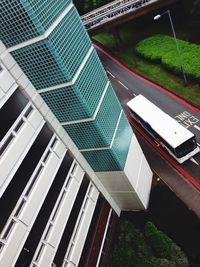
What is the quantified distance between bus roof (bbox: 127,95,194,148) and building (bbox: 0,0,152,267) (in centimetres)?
554

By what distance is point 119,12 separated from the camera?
50969mm

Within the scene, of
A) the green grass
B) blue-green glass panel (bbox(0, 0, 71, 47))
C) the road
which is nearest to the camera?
blue-green glass panel (bbox(0, 0, 71, 47))

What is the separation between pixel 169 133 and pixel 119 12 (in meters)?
29.7

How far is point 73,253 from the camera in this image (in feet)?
67.7

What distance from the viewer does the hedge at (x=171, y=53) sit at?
124ft

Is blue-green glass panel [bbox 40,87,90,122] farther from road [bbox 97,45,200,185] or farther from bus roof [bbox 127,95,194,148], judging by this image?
road [bbox 97,45,200,185]

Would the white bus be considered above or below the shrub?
above

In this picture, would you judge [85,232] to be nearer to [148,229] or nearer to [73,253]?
[73,253]

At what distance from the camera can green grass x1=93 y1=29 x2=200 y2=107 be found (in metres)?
37.1

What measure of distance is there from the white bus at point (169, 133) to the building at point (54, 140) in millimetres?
5566

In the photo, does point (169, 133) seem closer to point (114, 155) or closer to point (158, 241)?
point (114, 155)

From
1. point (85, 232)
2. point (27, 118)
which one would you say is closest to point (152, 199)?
point (85, 232)

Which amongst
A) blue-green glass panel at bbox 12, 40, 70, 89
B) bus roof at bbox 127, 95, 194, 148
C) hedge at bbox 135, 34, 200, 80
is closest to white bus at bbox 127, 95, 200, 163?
bus roof at bbox 127, 95, 194, 148

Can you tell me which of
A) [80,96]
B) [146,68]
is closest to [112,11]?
[146,68]
